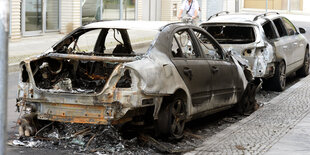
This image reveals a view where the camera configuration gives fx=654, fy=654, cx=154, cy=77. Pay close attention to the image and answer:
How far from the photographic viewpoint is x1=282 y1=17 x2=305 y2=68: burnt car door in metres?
14.6

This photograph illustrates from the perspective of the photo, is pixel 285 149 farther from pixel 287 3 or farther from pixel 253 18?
pixel 287 3

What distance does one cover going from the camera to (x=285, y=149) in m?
7.84

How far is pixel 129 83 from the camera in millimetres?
7789

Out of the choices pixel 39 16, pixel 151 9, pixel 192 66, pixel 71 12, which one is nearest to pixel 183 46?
pixel 192 66

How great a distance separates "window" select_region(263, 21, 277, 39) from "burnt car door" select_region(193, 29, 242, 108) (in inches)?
140

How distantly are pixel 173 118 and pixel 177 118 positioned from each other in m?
0.09

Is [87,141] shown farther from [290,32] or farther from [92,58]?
[290,32]

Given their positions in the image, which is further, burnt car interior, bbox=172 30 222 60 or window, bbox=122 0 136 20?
window, bbox=122 0 136 20

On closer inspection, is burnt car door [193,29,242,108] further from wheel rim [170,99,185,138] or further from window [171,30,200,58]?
wheel rim [170,99,185,138]

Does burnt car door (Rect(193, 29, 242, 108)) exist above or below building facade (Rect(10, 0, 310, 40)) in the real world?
below

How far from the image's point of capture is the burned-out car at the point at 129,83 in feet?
25.1

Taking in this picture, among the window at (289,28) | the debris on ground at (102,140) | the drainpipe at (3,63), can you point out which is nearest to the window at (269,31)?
the window at (289,28)

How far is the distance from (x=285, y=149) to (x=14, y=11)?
15076mm

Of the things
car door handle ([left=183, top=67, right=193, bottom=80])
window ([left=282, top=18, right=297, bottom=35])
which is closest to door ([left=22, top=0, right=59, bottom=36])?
window ([left=282, top=18, right=297, bottom=35])
